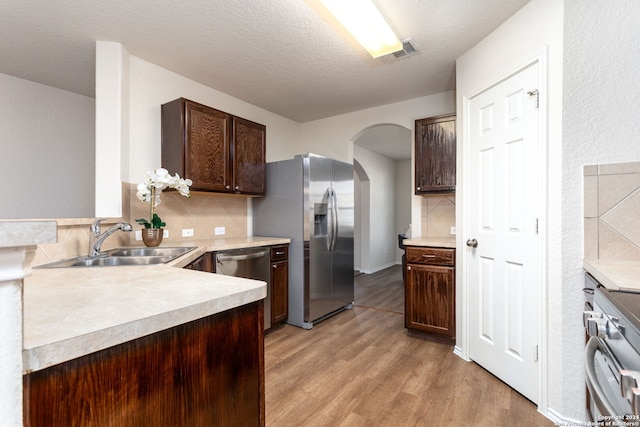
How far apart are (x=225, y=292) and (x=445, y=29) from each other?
241 cm

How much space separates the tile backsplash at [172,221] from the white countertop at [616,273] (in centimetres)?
270

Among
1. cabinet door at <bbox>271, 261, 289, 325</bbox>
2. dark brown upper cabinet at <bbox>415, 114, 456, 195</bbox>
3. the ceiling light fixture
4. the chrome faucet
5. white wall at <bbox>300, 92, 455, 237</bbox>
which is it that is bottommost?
cabinet door at <bbox>271, 261, 289, 325</bbox>

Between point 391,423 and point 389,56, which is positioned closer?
point 391,423

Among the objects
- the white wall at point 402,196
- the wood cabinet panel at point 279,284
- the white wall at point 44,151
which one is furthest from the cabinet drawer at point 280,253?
the white wall at point 402,196

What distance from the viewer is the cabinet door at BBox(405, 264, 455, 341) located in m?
2.65

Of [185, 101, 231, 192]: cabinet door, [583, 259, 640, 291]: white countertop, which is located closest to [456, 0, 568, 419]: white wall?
[583, 259, 640, 291]: white countertop

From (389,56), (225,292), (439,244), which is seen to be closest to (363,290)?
(439,244)

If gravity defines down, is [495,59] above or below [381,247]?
above

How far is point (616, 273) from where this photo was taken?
128cm

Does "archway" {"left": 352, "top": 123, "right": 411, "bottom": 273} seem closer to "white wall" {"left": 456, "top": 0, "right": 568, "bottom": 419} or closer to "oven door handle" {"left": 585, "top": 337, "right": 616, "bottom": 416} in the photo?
"white wall" {"left": 456, "top": 0, "right": 568, "bottom": 419}

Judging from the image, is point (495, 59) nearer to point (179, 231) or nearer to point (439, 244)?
point (439, 244)

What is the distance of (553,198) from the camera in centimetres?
170

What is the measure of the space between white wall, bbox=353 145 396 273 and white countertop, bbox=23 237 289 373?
197 inches

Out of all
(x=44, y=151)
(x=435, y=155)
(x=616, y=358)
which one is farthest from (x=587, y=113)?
(x=44, y=151)
